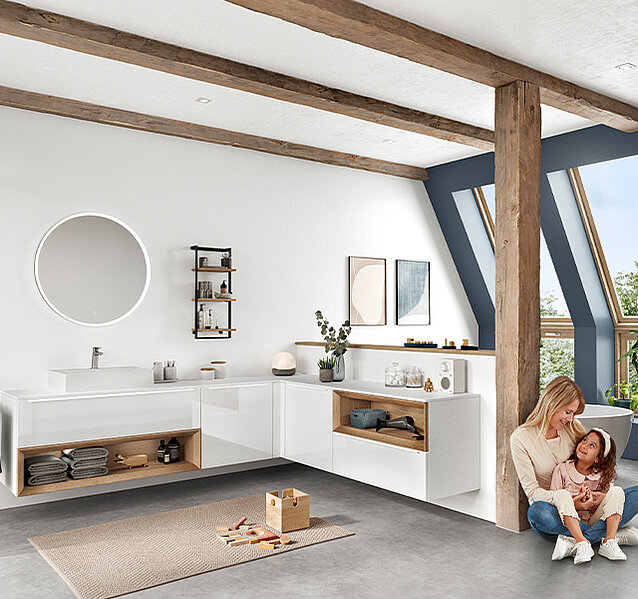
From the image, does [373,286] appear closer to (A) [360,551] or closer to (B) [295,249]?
(B) [295,249]

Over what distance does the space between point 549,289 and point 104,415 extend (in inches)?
189

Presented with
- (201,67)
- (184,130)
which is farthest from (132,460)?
(201,67)

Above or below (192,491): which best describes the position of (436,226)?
above

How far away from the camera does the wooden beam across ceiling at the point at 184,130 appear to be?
15.1 ft

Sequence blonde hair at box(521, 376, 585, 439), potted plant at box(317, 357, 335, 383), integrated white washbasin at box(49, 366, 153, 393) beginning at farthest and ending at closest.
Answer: potted plant at box(317, 357, 335, 383) → integrated white washbasin at box(49, 366, 153, 393) → blonde hair at box(521, 376, 585, 439)

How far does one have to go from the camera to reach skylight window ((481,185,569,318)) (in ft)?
22.6

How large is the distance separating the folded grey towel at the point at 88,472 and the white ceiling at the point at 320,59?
8.60ft

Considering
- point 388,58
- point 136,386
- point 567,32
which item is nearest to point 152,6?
point 388,58

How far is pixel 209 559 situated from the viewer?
358 centimetres

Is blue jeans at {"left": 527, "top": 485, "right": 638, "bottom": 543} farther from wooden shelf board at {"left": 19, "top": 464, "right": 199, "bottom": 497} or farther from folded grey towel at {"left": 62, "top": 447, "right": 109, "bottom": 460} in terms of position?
folded grey towel at {"left": 62, "top": 447, "right": 109, "bottom": 460}

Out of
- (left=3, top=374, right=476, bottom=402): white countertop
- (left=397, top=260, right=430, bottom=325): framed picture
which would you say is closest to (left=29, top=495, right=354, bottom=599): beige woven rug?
(left=3, top=374, right=476, bottom=402): white countertop

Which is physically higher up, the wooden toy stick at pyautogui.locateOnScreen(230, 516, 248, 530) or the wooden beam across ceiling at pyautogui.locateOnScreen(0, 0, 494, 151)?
the wooden beam across ceiling at pyautogui.locateOnScreen(0, 0, 494, 151)

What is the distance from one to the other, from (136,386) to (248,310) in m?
1.37

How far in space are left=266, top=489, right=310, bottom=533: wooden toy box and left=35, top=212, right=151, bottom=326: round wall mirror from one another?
1948 millimetres
